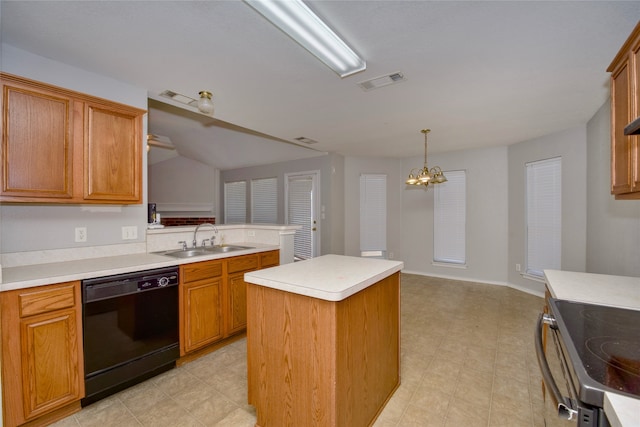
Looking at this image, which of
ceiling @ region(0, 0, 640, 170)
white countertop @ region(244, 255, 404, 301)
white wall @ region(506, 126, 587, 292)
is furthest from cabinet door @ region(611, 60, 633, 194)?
white wall @ region(506, 126, 587, 292)

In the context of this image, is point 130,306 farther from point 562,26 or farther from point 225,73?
point 562,26

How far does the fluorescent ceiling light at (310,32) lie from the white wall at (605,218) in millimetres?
2781

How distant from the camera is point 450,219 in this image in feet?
17.3

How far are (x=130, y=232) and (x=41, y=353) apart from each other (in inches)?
43.8

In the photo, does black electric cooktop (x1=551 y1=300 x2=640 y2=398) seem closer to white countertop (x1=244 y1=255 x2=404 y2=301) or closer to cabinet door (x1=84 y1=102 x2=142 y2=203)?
white countertop (x1=244 y1=255 x2=404 y2=301)

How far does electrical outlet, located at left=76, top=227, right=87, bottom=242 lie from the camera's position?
87.6 inches

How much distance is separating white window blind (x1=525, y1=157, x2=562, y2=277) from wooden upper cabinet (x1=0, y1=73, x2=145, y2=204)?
5266 mm

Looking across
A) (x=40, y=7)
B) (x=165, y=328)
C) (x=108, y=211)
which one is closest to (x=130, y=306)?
(x=165, y=328)

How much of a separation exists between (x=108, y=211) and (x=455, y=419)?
3117 mm

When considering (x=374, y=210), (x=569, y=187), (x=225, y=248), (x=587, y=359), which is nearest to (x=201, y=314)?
(x=225, y=248)

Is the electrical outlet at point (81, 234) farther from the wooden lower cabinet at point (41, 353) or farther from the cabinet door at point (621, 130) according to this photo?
the cabinet door at point (621, 130)

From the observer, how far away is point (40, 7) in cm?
155

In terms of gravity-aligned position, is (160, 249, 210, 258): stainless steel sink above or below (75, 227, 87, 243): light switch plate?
below

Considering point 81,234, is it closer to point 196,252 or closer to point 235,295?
point 196,252
